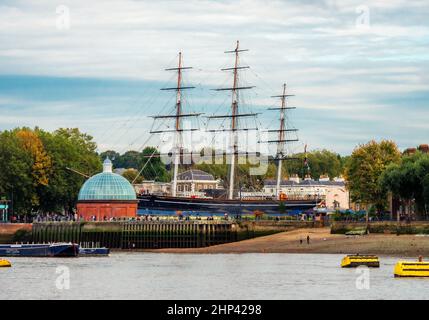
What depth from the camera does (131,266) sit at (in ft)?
387

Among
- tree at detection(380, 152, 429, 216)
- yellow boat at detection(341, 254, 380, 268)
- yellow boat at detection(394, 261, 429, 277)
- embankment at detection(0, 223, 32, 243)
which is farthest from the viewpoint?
embankment at detection(0, 223, 32, 243)

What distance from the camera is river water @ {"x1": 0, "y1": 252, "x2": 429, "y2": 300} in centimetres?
8450

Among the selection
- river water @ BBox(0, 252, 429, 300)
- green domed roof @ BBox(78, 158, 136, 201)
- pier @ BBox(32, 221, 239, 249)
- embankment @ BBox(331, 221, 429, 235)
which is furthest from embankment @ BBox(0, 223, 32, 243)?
embankment @ BBox(331, 221, 429, 235)

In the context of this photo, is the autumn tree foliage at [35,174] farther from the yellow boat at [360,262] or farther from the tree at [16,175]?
the yellow boat at [360,262]

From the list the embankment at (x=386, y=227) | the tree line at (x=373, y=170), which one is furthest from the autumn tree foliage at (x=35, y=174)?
the embankment at (x=386, y=227)

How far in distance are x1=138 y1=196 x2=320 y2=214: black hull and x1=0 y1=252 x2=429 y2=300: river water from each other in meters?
56.4

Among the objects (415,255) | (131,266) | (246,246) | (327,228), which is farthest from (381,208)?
(131,266)

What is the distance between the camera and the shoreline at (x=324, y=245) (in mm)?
134488

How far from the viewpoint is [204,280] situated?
97.8 metres

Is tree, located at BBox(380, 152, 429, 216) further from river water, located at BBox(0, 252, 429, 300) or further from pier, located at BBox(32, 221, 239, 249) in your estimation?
river water, located at BBox(0, 252, 429, 300)
